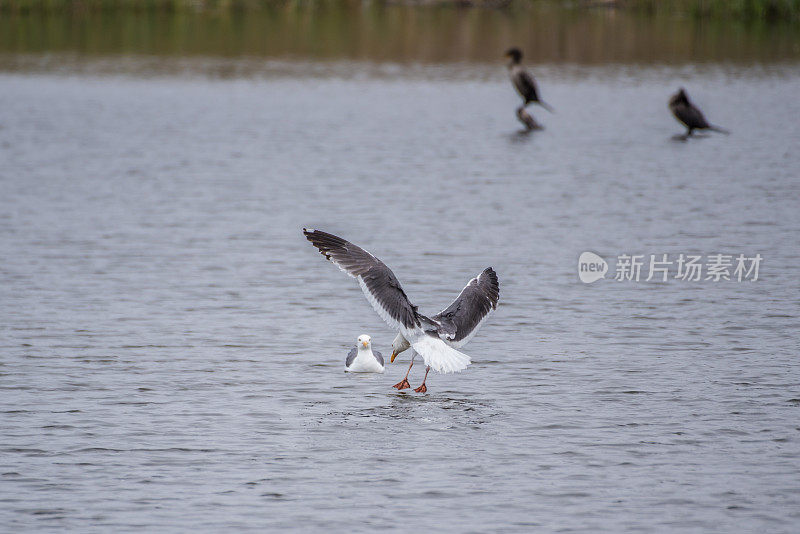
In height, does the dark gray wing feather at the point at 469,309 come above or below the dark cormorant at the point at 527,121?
above

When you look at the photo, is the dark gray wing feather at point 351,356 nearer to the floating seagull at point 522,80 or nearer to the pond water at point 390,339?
the pond water at point 390,339

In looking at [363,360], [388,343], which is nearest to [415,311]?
[363,360]

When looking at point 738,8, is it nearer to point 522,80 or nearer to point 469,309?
point 522,80

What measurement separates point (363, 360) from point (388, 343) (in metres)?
1.62

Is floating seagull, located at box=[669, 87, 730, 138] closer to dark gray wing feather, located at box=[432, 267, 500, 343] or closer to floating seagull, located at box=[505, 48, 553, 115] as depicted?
floating seagull, located at box=[505, 48, 553, 115]

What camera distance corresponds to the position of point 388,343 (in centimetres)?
1393

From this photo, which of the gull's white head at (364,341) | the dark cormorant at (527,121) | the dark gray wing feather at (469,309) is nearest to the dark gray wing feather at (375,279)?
the dark gray wing feather at (469,309)

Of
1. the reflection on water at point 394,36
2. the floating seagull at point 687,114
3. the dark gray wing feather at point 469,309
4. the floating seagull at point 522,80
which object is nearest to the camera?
the dark gray wing feather at point 469,309

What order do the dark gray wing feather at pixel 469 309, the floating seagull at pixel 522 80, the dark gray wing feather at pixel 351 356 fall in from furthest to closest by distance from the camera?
the floating seagull at pixel 522 80, the dark gray wing feather at pixel 351 356, the dark gray wing feather at pixel 469 309

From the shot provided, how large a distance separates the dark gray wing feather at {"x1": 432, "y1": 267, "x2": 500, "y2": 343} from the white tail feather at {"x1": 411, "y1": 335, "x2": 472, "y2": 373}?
0.90ft

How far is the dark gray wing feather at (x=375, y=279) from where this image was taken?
37.4ft

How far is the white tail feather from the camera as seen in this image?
1090 cm

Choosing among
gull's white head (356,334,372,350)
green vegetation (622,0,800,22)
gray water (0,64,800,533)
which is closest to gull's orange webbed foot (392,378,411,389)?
gray water (0,64,800,533)

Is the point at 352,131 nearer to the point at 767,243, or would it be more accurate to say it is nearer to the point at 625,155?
the point at 625,155
